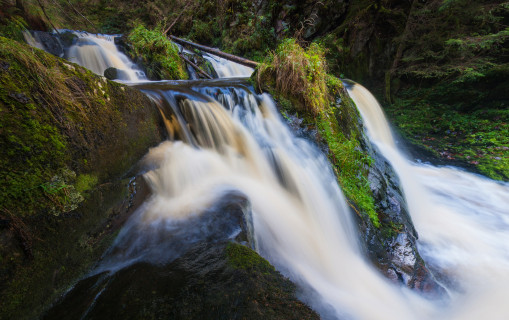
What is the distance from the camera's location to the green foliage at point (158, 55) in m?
6.39

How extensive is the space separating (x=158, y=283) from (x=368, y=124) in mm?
Answer: 6247

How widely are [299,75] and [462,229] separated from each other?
4.06m

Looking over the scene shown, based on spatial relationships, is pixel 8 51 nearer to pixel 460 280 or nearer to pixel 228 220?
pixel 228 220

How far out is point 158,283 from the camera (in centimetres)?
149

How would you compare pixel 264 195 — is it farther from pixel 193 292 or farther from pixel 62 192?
pixel 62 192

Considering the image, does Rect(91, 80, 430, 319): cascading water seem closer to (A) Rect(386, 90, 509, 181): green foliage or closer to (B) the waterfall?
(B) the waterfall

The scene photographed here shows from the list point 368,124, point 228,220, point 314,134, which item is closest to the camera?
point 228,220

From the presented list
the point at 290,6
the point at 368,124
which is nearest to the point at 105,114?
the point at 368,124

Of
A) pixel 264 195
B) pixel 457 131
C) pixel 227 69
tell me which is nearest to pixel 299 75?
pixel 264 195

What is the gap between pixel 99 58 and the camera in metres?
7.10

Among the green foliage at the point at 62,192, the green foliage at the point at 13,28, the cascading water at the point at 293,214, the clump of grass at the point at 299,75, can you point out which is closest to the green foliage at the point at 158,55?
the cascading water at the point at 293,214

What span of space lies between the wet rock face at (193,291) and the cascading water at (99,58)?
6.35m

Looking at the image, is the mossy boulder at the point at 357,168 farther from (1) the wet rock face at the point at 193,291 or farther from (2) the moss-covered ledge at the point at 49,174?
(2) the moss-covered ledge at the point at 49,174

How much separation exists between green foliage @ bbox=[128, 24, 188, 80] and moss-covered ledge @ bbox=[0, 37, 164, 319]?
4.61m
